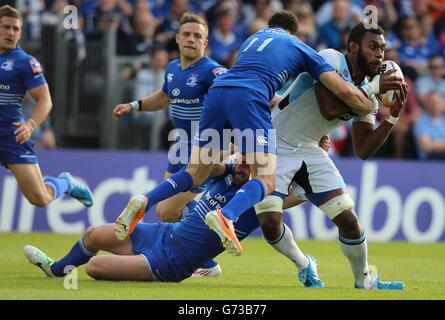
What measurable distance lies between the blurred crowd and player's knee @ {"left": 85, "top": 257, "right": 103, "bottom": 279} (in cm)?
839

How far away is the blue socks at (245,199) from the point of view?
801 cm

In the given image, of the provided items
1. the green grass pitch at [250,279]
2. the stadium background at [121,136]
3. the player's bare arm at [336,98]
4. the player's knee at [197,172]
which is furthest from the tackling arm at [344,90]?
the stadium background at [121,136]

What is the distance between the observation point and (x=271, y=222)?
8.83 m

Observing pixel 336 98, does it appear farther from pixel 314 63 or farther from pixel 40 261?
pixel 40 261

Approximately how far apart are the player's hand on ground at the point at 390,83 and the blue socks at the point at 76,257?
2902 millimetres

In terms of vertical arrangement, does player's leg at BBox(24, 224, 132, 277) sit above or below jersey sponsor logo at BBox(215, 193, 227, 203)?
below

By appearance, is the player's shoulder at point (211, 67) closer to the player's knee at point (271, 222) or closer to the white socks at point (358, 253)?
the player's knee at point (271, 222)

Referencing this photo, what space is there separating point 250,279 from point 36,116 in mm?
3324

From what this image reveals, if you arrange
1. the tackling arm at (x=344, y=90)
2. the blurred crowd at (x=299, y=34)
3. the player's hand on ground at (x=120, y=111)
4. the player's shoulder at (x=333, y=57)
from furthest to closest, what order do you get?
the blurred crowd at (x=299, y=34) < the player's hand on ground at (x=120, y=111) < the player's shoulder at (x=333, y=57) < the tackling arm at (x=344, y=90)

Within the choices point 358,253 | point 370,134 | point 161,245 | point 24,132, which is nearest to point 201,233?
point 161,245

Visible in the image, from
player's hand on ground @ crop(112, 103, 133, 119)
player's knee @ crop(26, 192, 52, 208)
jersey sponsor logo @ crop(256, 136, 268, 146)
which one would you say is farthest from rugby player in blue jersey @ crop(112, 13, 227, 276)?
jersey sponsor logo @ crop(256, 136, 268, 146)

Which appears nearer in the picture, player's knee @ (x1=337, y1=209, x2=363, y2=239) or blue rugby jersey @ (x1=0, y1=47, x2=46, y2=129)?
player's knee @ (x1=337, y1=209, x2=363, y2=239)

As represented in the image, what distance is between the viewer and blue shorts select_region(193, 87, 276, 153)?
8391 millimetres

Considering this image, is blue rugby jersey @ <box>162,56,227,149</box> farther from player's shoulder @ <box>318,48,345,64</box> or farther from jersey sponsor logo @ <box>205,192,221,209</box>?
jersey sponsor logo @ <box>205,192,221,209</box>
